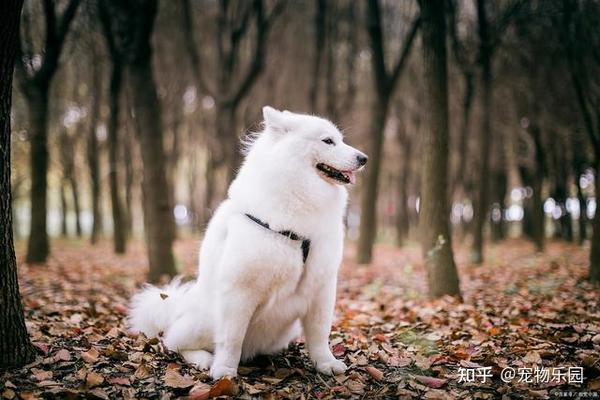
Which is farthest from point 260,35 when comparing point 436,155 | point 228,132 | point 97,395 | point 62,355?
point 97,395

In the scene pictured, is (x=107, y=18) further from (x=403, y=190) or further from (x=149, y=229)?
(x=403, y=190)

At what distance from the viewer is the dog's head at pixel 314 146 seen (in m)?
3.44

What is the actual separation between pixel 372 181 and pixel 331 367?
8650 millimetres

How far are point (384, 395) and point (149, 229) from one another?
6.30 metres

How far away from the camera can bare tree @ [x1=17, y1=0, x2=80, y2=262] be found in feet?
32.3

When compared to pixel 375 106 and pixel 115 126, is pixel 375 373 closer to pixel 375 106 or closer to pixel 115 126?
pixel 375 106

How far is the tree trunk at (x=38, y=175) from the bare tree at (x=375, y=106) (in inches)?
331

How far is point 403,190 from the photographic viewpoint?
2130cm

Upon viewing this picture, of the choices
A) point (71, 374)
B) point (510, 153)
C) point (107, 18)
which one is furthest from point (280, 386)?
point (510, 153)

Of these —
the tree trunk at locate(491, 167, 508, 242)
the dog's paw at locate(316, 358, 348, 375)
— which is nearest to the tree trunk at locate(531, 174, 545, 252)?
the tree trunk at locate(491, 167, 508, 242)

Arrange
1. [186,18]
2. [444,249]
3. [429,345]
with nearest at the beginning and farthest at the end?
[429,345] → [444,249] → [186,18]

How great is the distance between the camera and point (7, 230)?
3.29m

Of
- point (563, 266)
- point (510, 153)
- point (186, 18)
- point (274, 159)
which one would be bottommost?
point (563, 266)

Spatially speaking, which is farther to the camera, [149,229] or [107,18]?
[107,18]
